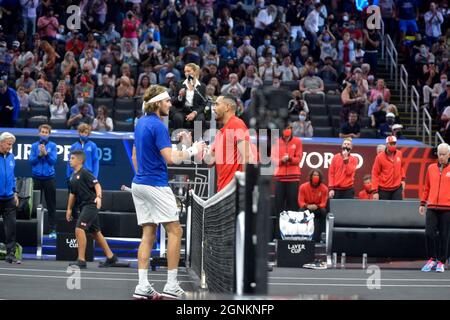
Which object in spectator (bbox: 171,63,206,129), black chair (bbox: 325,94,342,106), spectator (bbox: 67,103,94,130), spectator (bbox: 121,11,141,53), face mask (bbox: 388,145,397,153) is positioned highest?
spectator (bbox: 121,11,141,53)

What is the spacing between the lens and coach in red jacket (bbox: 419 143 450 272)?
1681 cm

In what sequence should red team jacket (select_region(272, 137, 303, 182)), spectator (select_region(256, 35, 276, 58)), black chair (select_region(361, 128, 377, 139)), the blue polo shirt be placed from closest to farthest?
the blue polo shirt, red team jacket (select_region(272, 137, 303, 182)), black chair (select_region(361, 128, 377, 139)), spectator (select_region(256, 35, 276, 58))

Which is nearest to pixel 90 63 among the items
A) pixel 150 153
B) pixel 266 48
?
pixel 266 48

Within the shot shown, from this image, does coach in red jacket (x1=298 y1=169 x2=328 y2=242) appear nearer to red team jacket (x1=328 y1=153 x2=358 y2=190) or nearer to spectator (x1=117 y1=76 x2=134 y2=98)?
red team jacket (x1=328 y1=153 x2=358 y2=190)

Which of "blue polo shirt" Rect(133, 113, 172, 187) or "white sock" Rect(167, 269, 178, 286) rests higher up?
"blue polo shirt" Rect(133, 113, 172, 187)

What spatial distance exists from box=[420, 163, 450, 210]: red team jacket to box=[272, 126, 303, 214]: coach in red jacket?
253cm

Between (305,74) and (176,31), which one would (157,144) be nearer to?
(305,74)

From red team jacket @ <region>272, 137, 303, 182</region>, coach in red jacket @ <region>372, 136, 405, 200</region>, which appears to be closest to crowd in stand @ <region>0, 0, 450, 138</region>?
coach in red jacket @ <region>372, 136, 405, 200</region>

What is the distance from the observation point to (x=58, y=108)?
23438mm

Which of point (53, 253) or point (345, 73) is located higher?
point (345, 73)

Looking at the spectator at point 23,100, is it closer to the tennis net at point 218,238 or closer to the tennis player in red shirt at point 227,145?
the tennis net at point 218,238

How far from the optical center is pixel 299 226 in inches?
691
